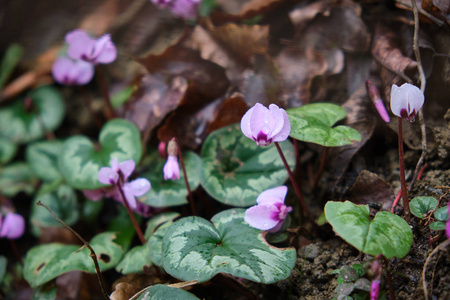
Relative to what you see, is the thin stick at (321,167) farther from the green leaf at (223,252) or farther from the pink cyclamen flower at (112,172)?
the pink cyclamen flower at (112,172)

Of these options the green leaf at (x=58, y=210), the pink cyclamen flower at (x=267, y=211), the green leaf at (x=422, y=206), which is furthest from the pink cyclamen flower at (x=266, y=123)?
the green leaf at (x=58, y=210)

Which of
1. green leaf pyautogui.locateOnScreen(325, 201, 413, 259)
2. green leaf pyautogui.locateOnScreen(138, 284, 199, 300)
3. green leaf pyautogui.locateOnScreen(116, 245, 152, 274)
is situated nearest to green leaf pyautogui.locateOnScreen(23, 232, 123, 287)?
green leaf pyautogui.locateOnScreen(116, 245, 152, 274)

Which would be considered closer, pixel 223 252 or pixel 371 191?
pixel 223 252

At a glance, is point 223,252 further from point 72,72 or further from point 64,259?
point 72,72

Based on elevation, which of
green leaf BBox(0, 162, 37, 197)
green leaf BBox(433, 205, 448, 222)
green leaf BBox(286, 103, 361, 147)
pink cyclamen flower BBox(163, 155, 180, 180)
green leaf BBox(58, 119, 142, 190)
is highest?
green leaf BBox(286, 103, 361, 147)

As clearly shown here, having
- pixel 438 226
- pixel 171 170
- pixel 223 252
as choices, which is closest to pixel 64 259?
pixel 171 170

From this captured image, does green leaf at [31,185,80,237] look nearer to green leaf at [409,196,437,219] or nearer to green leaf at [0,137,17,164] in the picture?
green leaf at [0,137,17,164]

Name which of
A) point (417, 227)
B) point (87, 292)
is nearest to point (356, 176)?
point (417, 227)
